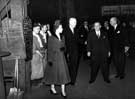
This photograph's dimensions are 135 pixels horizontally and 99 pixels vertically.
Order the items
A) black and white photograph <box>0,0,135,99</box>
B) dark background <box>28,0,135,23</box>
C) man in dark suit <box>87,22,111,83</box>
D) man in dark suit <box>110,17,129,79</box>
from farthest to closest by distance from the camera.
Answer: dark background <box>28,0,135,23</box>, man in dark suit <box>110,17,129,79</box>, man in dark suit <box>87,22,111,83</box>, black and white photograph <box>0,0,135,99</box>

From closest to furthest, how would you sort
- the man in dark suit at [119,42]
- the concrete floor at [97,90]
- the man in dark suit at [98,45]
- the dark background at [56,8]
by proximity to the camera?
the concrete floor at [97,90] → the man in dark suit at [98,45] → the man in dark suit at [119,42] → the dark background at [56,8]

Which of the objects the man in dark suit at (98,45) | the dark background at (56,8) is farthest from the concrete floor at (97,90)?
the dark background at (56,8)

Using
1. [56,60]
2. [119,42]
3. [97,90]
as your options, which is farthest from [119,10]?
[56,60]

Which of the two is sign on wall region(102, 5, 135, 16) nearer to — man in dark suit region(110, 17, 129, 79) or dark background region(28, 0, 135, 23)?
dark background region(28, 0, 135, 23)

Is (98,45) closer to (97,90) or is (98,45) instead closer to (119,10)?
(97,90)

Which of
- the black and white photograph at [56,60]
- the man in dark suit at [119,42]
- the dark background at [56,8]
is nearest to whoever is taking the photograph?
the black and white photograph at [56,60]

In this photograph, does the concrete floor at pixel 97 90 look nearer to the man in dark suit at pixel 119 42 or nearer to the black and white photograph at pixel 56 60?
the black and white photograph at pixel 56 60

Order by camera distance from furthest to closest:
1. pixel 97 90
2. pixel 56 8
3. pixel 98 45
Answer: pixel 56 8, pixel 98 45, pixel 97 90

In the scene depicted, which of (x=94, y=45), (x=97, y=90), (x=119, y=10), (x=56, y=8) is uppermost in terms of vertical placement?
(x=56, y=8)

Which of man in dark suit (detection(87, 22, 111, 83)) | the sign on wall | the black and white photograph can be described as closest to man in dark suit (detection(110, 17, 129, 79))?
the black and white photograph

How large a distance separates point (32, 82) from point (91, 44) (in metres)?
2.11

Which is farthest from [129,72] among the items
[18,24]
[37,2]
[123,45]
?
[37,2]

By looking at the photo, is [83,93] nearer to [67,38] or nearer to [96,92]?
[96,92]

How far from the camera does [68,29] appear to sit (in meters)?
7.95
